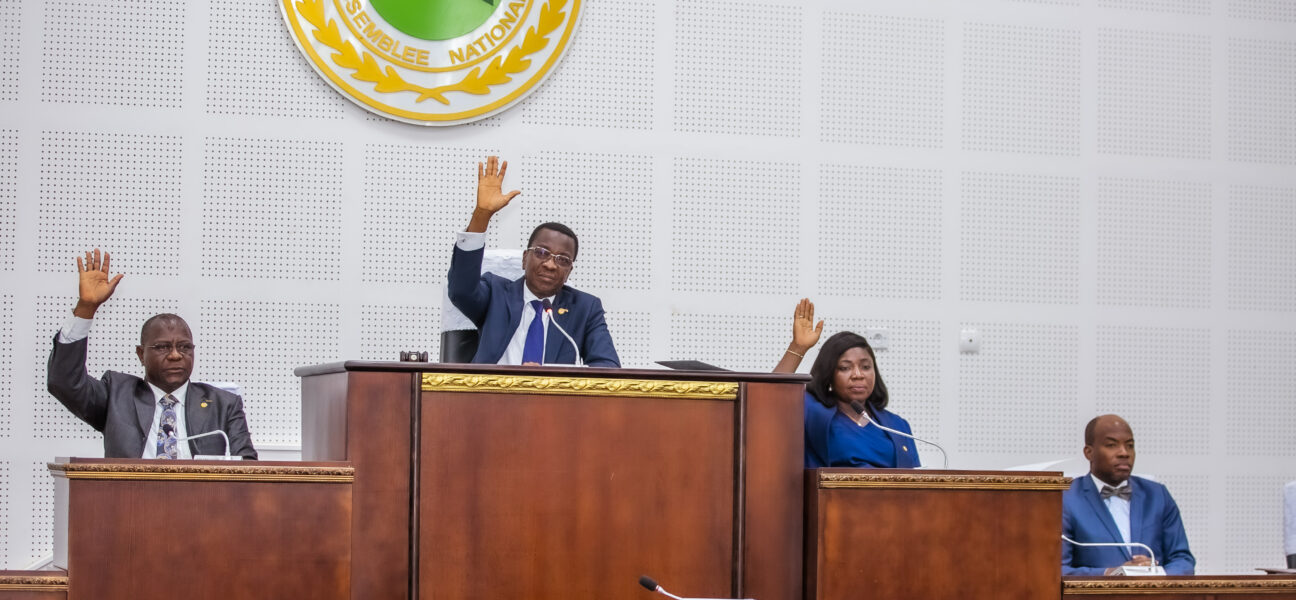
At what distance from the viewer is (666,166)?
613 cm

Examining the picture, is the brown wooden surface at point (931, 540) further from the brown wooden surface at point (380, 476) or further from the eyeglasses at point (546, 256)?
the eyeglasses at point (546, 256)

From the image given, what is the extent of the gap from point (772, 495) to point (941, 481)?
1.46ft

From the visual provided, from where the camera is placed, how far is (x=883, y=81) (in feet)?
20.9

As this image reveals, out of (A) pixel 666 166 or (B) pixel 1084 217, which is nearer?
(A) pixel 666 166

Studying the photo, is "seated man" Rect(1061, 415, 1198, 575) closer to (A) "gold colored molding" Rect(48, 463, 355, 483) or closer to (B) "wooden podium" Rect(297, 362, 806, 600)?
(B) "wooden podium" Rect(297, 362, 806, 600)

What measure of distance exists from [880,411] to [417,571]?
1821 mm

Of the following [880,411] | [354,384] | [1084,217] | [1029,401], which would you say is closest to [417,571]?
[354,384]

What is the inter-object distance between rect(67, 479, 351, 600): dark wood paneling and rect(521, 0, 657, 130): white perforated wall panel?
303 cm

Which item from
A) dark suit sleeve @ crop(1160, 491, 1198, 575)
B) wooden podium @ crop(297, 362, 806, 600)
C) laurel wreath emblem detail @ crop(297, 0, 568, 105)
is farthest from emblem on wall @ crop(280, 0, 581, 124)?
dark suit sleeve @ crop(1160, 491, 1198, 575)

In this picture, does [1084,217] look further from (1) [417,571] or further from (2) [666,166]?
(1) [417,571]

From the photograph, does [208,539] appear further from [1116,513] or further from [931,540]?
[1116,513]

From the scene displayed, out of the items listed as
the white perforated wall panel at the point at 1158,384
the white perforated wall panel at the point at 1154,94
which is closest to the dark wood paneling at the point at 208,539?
the white perforated wall panel at the point at 1158,384

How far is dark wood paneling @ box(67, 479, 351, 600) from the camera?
320 cm

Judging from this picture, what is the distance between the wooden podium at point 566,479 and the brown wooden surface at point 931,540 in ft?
0.34
